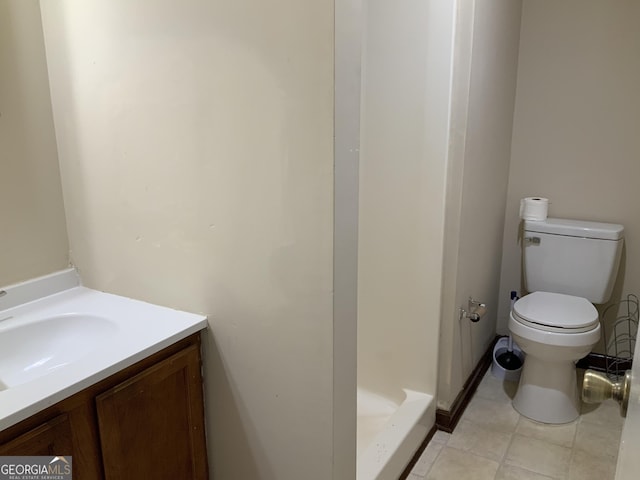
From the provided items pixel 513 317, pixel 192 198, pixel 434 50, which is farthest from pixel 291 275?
pixel 513 317

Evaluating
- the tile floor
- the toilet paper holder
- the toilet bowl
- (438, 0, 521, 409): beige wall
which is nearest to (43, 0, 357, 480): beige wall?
the tile floor

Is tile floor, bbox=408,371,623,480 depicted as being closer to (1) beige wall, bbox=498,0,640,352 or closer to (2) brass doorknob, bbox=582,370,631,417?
(1) beige wall, bbox=498,0,640,352

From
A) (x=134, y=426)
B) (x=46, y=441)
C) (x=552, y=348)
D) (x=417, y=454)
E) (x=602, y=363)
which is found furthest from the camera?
(x=602, y=363)

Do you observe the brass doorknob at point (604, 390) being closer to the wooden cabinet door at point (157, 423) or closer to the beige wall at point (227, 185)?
the beige wall at point (227, 185)

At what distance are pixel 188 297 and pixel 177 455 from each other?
424 millimetres

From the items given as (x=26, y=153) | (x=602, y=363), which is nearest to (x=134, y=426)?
(x=26, y=153)

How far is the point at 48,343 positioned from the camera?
140cm

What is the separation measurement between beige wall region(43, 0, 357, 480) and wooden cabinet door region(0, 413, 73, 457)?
1.38 ft

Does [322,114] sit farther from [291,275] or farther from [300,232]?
[291,275]

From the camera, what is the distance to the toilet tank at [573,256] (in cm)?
232

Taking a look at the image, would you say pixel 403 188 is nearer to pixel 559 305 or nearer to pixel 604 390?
pixel 559 305

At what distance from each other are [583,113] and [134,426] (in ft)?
7.86

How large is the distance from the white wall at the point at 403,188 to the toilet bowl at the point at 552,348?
18.4 inches

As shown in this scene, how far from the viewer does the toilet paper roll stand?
2.47m
